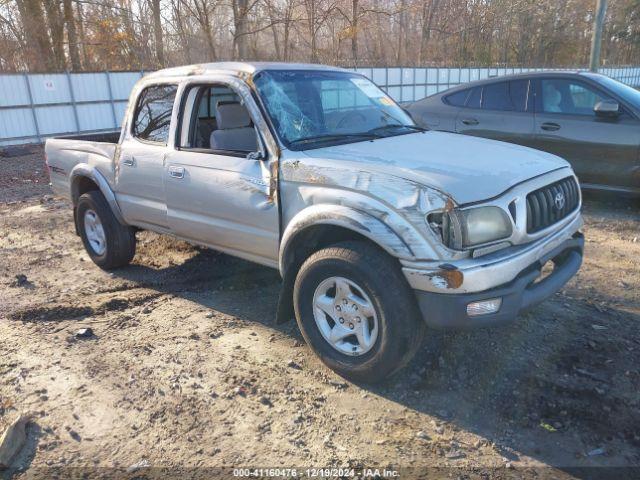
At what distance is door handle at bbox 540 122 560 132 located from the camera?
664 cm

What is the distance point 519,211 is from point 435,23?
3339 cm

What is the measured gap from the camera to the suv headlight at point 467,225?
2836 millimetres

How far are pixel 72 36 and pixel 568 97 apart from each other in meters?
21.0

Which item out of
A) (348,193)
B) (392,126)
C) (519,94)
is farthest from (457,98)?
(348,193)

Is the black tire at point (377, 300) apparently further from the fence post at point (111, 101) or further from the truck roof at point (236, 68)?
the fence post at point (111, 101)

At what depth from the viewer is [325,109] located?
400cm

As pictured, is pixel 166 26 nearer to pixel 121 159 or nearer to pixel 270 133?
pixel 121 159

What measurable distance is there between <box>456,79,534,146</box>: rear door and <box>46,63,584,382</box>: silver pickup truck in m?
2.93

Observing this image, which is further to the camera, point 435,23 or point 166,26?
point 435,23

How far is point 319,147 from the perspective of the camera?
359 centimetres

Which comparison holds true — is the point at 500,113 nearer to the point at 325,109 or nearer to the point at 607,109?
the point at 607,109

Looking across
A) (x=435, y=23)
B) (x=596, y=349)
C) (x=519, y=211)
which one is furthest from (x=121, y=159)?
(x=435, y=23)

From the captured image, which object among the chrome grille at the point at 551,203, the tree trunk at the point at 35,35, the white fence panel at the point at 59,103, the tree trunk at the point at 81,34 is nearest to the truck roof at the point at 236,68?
the chrome grille at the point at 551,203

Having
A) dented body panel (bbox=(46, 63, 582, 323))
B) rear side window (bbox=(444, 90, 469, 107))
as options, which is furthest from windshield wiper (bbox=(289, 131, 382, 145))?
rear side window (bbox=(444, 90, 469, 107))
